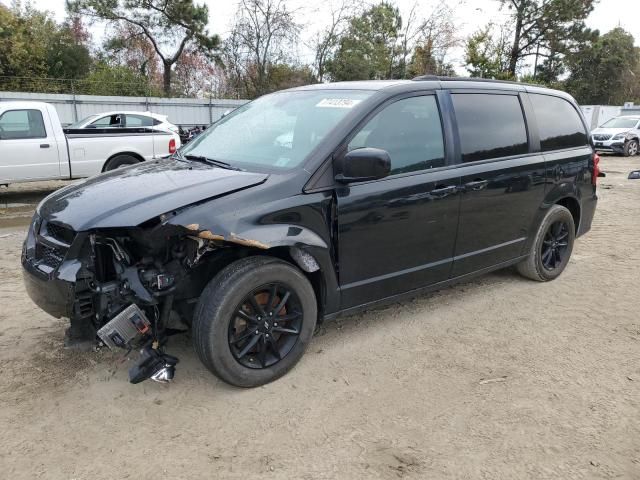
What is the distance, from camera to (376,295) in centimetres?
359

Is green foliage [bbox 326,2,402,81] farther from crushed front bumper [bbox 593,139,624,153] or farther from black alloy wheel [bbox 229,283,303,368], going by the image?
black alloy wheel [bbox 229,283,303,368]

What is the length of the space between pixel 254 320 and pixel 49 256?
4.14ft

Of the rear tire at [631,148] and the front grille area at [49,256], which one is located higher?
the rear tire at [631,148]

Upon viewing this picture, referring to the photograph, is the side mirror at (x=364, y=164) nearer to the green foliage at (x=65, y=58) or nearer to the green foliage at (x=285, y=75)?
the green foliage at (x=285, y=75)

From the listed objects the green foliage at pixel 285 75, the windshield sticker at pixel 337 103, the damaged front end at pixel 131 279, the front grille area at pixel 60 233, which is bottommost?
the damaged front end at pixel 131 279

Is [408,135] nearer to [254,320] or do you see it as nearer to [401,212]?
[401,212]

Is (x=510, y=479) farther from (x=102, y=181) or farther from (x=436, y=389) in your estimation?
(x=102, y=181)

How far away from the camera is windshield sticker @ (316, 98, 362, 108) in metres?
3.50

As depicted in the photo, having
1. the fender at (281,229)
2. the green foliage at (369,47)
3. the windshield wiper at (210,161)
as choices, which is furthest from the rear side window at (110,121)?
the green foliage at (369,47)

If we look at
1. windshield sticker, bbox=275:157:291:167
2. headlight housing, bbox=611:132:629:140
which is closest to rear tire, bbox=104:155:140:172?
windshield sticker, bbox=275:157:291:167

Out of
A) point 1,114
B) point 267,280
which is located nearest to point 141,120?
point 1,114

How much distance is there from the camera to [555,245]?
16.6 feet

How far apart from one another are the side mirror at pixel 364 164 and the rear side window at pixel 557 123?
2.22 m

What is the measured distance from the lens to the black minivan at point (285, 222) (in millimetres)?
2859
